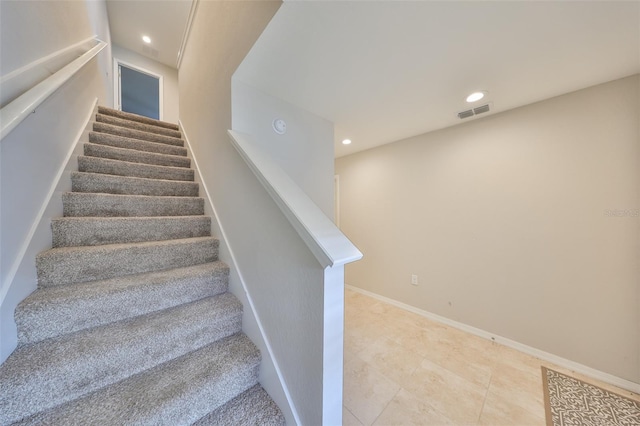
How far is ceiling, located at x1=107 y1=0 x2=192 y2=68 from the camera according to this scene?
296cm

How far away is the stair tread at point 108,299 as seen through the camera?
885 mm

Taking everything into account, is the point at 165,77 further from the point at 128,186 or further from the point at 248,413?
the point at 248,413

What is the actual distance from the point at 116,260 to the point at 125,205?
0.50m

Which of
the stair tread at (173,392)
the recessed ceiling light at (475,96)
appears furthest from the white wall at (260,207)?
the recessed ceiling light at (475,96)

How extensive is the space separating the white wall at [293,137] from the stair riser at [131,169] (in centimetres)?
106

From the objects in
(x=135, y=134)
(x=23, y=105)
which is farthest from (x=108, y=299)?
(x=135, y=134)

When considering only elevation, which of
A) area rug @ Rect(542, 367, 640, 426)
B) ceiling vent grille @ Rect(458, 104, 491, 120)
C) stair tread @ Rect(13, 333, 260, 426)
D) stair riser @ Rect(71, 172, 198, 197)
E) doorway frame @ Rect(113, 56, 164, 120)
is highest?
doorway frame @ Rect(113, 56, 164, 120)

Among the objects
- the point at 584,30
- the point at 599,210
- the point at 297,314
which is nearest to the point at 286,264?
the point at 297,314

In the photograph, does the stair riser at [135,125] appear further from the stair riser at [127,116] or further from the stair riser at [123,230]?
the stair riser at [123,230]

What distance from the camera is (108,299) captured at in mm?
1033

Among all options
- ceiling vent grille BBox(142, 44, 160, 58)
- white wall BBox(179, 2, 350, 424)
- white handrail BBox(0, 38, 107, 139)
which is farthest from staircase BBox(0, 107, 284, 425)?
ceiling vent grille BBox(142, 44, 160, 58)

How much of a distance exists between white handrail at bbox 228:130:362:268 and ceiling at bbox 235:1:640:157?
70 cm

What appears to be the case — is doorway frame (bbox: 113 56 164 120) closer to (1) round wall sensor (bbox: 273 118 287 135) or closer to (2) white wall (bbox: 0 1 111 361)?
(2) white wall (bbox: 0 1 111 361)

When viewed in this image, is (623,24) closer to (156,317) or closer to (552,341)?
(552,341)
